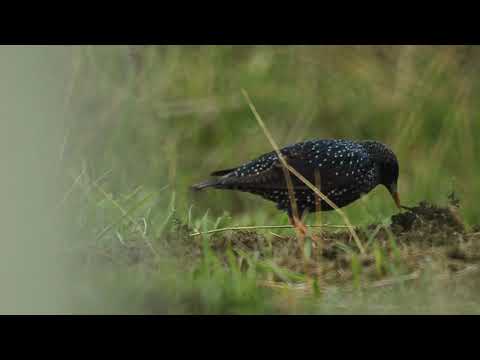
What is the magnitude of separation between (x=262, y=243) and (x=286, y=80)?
4.64 m

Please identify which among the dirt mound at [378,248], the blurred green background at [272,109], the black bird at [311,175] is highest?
the blurred green background at [272,109]

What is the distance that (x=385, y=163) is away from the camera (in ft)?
21.5

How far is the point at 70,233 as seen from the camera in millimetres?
5137

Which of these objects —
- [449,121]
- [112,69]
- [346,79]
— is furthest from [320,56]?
[112,69]

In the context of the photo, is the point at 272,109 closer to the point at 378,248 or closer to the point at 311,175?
the point at 311,175

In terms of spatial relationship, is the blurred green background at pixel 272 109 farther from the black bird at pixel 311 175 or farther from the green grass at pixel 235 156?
the black bird at pixel 311 175

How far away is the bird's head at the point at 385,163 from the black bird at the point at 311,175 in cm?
5

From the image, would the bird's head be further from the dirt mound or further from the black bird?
the dirt mound

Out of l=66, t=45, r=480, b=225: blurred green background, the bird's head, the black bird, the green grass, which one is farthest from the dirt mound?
l=66, t=45, r=480, b=225: blurred green background

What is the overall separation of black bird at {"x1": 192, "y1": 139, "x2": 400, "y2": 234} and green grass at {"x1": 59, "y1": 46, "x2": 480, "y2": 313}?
0.30 meters

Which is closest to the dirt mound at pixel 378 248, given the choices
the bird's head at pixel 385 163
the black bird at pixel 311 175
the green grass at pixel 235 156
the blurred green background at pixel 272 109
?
the green grass at pixel 235 156

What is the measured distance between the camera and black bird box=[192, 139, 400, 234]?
6180 millimetres

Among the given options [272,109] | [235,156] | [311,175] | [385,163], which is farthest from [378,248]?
[272,109]

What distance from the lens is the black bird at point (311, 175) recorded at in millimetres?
A: 6180
